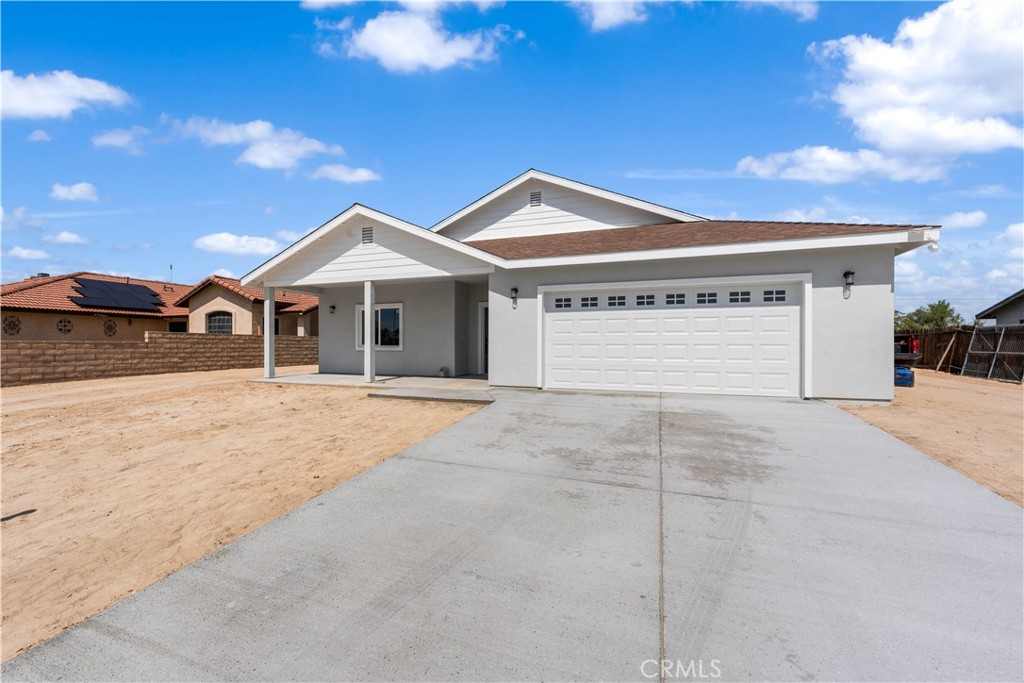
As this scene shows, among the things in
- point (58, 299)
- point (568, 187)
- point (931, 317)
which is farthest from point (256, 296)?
point (931, 317)

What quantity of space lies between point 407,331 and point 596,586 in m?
12.1

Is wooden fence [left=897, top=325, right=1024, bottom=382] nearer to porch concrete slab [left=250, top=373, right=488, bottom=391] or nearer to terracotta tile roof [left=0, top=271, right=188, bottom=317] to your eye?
porch concrete slab [left=250, top=373, right=488, bottom=391]

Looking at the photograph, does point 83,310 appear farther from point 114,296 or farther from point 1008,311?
point 1008,311

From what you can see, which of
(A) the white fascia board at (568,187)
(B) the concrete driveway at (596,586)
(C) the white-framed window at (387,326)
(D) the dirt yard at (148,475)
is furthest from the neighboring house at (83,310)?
(B) the concrete driveway at (596,586)

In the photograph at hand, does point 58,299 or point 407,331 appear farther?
point 58,299

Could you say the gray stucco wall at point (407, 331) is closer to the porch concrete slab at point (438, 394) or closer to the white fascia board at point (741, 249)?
the porch concrete slab at point (438, 394)

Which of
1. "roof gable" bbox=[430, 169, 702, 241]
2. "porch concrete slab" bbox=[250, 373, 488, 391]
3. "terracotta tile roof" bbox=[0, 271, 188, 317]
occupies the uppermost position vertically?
"roof gable" bbox=[430, 169, 702, 241]

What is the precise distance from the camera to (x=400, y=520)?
366 cm

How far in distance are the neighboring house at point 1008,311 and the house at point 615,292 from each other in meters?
19.1

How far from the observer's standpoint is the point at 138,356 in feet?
51.9

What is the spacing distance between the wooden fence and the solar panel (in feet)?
123

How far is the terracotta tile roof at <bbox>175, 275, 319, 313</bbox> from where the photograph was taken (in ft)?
73.2

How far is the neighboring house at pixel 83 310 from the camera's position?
19.6 metres

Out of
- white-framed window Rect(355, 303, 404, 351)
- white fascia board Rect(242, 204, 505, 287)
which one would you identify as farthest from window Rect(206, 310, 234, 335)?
white-framed window Rect(355, 303, 404, 351)
